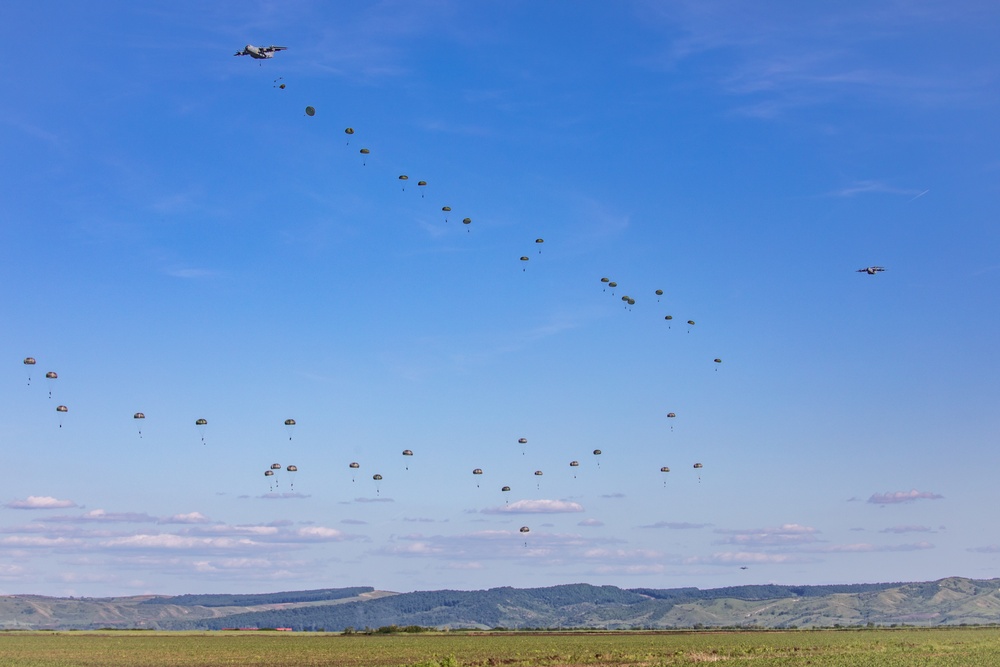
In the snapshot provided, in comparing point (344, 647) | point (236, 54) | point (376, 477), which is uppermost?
point (236, 54)

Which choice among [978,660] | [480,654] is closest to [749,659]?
[978,660]

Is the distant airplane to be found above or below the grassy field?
above

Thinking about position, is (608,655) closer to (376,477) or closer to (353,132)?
(376,477)

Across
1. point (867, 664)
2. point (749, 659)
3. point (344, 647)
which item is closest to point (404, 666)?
point (749, 659)

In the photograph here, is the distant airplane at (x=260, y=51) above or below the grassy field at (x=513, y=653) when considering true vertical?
above

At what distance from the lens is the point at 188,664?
322ft

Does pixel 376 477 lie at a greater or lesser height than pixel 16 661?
greater

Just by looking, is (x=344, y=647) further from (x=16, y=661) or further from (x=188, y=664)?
(x=16, y=661)

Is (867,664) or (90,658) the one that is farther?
(90,658)

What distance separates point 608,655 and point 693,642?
31.6m

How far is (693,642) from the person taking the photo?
129125mm

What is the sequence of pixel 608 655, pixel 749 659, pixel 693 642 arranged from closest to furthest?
pixel 749 659
pixel 608 655
pixel 693 642

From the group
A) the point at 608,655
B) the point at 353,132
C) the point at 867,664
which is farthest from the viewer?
the point at 353,132

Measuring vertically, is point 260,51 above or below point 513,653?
above
